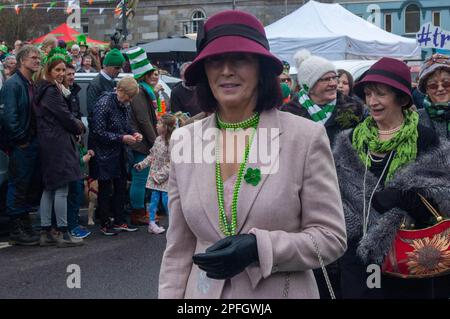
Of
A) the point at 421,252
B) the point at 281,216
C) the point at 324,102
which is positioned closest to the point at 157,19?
the point at 324,102

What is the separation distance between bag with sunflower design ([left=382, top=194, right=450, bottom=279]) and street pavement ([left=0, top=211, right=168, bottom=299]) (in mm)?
2909

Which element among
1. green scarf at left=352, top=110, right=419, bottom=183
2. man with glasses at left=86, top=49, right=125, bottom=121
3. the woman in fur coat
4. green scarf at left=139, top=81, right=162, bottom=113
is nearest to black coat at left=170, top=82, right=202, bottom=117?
green scarf at left=139, top=81, right=162, bottom=113

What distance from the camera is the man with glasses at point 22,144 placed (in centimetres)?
820

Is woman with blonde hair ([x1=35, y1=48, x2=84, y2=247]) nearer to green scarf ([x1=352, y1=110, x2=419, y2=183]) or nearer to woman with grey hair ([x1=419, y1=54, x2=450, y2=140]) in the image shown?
woman with grey hair ([x1=419, y1=54, x2=450, y2=140])

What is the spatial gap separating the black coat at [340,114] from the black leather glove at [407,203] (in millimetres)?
1011

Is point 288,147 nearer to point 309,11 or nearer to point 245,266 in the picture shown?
point 245,266

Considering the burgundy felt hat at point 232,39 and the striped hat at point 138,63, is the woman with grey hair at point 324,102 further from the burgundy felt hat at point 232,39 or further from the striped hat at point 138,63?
the striped hat at point 138,63

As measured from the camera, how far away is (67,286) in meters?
6.73

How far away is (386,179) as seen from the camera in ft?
13.4

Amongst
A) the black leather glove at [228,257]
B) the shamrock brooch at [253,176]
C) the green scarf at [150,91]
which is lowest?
the green scarf at [150,91]

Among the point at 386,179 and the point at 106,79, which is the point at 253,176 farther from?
the point at 106,79

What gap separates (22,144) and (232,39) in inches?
234

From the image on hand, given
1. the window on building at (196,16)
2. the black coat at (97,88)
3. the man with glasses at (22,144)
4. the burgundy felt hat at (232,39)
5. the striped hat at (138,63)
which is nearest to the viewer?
the burgundy felt hat at (232,39)

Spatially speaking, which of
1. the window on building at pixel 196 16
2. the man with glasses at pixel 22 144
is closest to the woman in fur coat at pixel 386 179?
the man with glasses at pixel 22 144
